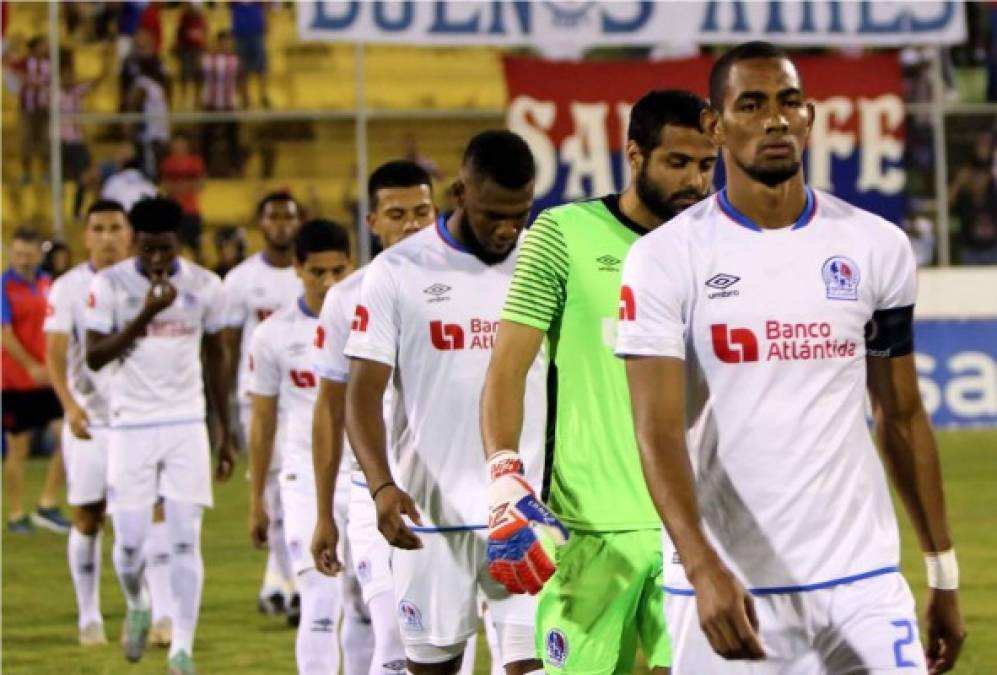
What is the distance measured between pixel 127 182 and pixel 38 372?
619 centimetres

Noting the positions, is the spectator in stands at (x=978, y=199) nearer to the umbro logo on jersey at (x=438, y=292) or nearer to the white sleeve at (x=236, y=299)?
the white sleeve at (x=236, y=299)

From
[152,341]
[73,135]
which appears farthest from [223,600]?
[73,135]

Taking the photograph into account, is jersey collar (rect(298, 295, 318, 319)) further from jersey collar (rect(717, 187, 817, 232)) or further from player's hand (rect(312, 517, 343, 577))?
jersey collar (rect(717, 187, 817, 232))

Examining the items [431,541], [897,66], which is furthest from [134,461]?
[897,66]

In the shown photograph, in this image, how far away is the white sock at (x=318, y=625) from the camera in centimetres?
835

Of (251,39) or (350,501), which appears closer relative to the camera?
(350,501)

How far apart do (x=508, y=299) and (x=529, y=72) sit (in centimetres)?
1730

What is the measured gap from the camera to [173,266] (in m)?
10.8

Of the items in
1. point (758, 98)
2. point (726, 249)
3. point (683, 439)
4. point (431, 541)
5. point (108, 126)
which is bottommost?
point (431, 541)

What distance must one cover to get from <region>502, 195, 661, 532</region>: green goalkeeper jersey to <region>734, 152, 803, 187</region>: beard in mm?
1317

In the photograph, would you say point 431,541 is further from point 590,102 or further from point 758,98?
point 590,102

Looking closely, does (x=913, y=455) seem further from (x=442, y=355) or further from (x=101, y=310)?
(x=101, y=310)

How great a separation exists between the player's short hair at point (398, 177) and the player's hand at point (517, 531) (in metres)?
2.90

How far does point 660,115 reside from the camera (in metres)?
5.86
